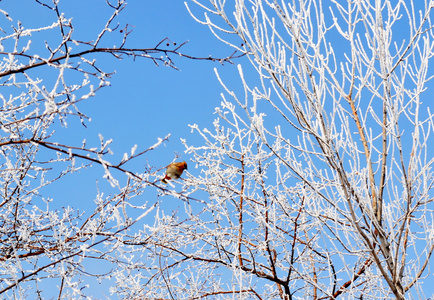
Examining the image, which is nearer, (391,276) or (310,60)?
(310,60)

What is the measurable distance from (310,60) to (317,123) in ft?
1.73

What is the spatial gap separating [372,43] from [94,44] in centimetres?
223

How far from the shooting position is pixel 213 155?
656 cm

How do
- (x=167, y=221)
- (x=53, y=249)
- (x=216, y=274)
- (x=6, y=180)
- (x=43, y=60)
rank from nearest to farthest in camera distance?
1. (x=43, y=60)
2. (x=53, y=249)
3. (x=6, y=180)
4. (x=167, y=221)
5. (x=216, y=274)

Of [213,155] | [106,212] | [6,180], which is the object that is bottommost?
[106,212]

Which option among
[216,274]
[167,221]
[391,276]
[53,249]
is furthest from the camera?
[216,274]

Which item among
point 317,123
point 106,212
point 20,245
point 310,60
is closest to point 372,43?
point 310,60

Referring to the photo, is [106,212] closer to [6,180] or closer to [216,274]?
[6,180]

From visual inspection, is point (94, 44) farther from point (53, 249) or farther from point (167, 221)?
point (167, 221)

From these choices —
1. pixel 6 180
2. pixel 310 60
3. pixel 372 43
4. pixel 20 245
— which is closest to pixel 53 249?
pixel 20 245

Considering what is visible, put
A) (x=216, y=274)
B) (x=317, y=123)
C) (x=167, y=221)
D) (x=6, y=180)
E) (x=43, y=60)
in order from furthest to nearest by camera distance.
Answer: (x=216, y=274), (x=167, y=221), (x=6, y=180), (x=317, y=123), (x=43, y=60)

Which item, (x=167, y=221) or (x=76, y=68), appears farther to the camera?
(x=167, y=221)

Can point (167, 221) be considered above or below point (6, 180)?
below

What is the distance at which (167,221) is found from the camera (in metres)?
5.78
